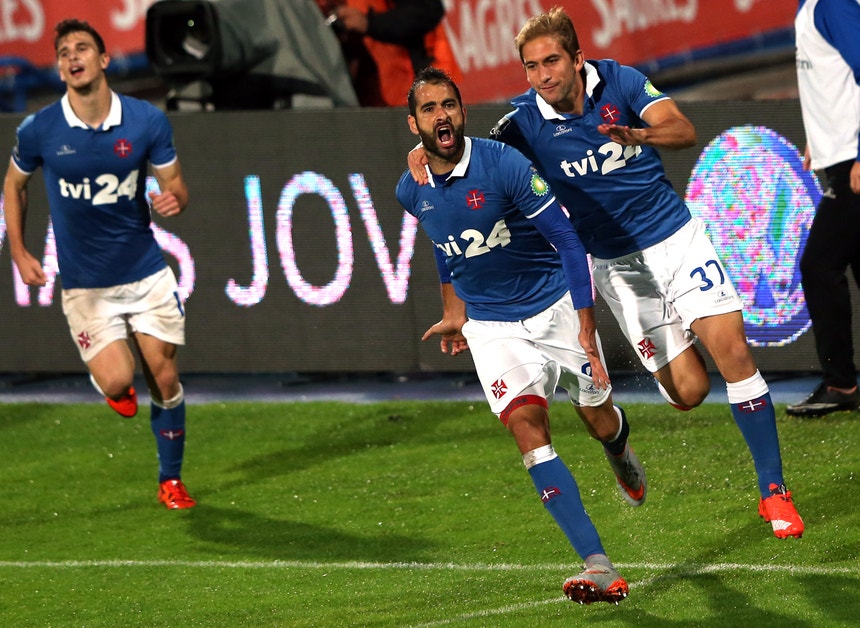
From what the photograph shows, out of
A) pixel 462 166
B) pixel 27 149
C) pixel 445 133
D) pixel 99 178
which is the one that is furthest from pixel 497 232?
pixel 27 149

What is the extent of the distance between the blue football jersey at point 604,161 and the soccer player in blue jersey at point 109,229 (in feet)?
7.79

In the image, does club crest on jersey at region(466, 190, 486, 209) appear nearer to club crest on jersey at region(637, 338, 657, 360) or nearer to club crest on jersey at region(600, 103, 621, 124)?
club crest on jersey at region(600, 103, 621, 124)

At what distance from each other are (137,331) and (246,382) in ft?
9.85

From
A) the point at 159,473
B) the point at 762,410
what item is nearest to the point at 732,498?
the point at 762,410

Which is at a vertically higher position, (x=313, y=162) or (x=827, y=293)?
(x=313, y=162)

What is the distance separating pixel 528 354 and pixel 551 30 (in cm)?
137

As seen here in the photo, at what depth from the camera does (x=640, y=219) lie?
22.8ft

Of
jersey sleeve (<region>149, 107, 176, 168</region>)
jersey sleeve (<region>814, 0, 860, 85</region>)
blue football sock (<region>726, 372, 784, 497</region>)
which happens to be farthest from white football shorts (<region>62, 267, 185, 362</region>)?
jersey sleeve (<region>814, 0, 860, 85</region>)

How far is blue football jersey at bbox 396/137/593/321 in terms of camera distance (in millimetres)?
6230

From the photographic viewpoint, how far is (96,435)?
10516mm

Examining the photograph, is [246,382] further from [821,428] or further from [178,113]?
[821,428]

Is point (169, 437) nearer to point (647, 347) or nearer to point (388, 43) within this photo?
point (647, 347)

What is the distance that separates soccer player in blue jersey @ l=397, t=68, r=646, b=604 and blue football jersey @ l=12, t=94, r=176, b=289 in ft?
8.21

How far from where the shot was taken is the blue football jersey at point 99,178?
27.9 ft
